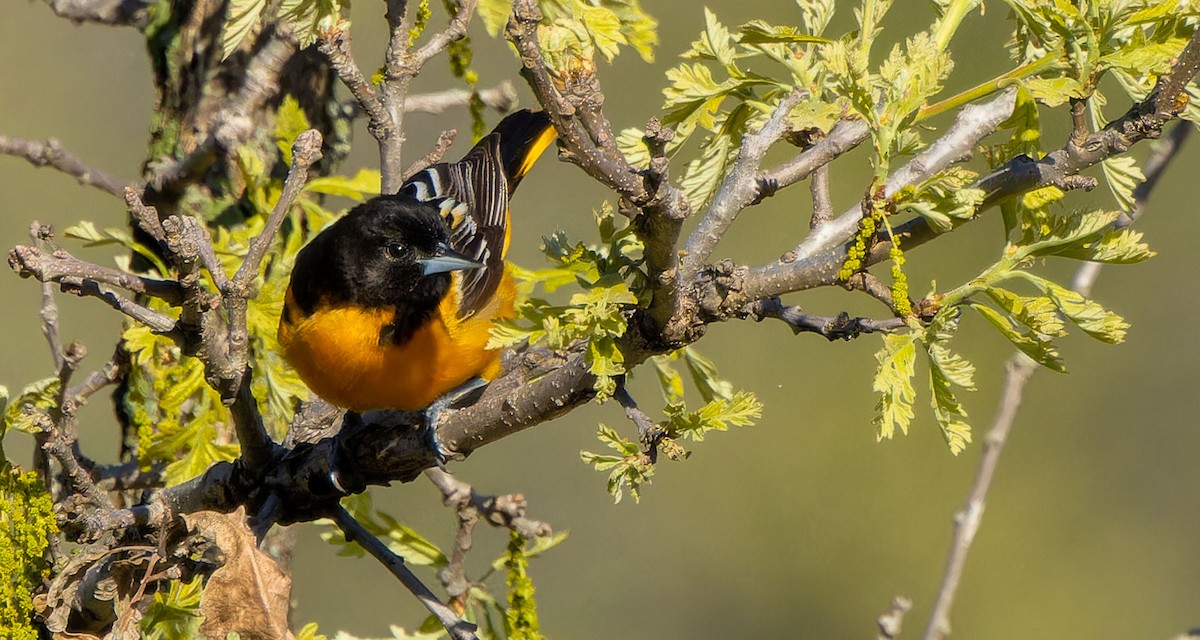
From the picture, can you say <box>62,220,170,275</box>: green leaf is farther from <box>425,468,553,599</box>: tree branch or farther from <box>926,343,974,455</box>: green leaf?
<box>926,343,974,455</box>: green leaf

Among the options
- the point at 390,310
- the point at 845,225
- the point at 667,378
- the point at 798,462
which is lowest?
the point at 798,462

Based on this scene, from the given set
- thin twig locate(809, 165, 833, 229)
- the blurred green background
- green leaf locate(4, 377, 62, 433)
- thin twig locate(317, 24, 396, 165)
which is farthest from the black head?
the blurred green background

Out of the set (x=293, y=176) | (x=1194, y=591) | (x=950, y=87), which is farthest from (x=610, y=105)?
(x=293, y=176)

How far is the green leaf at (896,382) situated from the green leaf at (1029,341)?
0.42 feet

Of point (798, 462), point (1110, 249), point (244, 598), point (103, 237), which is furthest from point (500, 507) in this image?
point (798, 462)

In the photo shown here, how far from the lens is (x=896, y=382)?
5.62ft

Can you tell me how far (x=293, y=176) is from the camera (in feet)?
6.42

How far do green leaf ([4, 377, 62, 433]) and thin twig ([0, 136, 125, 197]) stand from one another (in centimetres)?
96

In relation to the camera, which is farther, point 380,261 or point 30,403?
point 380,261

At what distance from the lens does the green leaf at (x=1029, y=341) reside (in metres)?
1.76

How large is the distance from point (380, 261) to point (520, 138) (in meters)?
1.22

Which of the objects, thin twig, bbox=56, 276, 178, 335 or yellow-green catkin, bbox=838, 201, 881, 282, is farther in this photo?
thin twig, bbox=56, 276, 178, 335

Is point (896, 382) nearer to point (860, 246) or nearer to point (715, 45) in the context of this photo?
point (860, 246)

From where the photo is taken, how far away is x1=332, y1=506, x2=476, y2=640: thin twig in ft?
7.60
